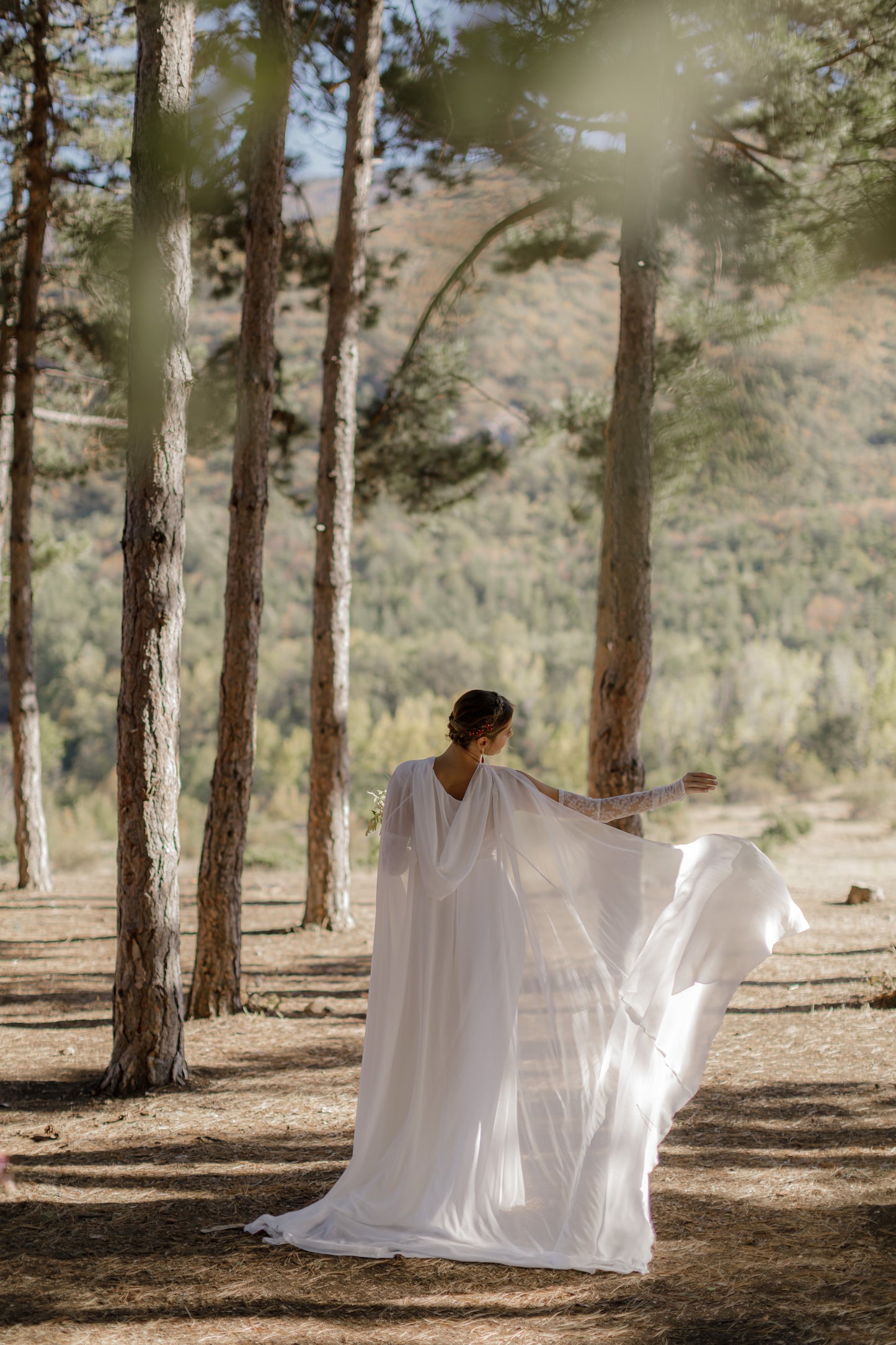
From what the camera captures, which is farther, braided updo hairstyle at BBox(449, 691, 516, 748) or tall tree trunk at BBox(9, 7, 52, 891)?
tall tree trunk at BBox(9, 7, 52, 891)

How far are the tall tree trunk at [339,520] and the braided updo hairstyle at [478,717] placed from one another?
5608 millimetres

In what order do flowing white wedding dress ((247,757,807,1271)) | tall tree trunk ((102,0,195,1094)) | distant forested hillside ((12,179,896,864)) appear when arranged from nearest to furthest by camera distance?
flowing white wedding dress ((247,757,807,1271)), tall tree trunk ((102,0,195,1094)), distant forested hillside ((12,179,896,864))

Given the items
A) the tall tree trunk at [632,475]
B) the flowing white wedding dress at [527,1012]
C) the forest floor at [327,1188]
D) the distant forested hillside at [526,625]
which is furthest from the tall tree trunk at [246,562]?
the distant forested hillside at [526,625]

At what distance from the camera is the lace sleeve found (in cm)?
381

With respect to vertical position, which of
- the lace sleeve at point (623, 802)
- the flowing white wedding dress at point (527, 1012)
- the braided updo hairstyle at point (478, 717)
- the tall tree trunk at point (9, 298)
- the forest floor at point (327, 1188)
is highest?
the tall tree trunk at point (9, 298)

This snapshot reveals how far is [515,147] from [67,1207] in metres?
8.30

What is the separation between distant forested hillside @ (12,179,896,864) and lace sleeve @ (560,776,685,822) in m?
22.4

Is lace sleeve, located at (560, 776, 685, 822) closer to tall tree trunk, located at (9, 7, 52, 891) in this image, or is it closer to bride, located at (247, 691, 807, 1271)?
bride, located at (247, 691, 807, 1271)

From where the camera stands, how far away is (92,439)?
41.8ft

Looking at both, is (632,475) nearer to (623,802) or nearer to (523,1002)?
(623,802)

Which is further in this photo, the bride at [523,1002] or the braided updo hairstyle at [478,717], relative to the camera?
the braided updo hairstyle at [478,717]

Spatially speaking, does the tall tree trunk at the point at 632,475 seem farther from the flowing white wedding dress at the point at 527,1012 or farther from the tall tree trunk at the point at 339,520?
the flowing white wedding dress at the point at 527,1012

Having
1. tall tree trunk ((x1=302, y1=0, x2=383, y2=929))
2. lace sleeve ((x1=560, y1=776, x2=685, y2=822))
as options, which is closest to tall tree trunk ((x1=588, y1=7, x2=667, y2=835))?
tall tree trunk ((x1=302, y1=0, x2=383, y2=929))

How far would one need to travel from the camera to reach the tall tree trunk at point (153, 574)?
5.04 metres
